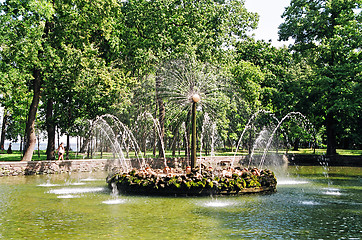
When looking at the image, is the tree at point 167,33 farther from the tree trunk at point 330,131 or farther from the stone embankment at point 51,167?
the tree trunk at point 330,131

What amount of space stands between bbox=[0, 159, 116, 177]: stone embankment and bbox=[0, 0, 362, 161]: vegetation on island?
6.77 ft

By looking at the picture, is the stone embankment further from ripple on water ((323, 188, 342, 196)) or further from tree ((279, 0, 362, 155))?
tree ((279, 0, 362, 155))

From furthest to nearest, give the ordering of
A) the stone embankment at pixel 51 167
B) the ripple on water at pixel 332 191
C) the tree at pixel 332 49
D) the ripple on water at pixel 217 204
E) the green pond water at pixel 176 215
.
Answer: the tree at pixel 332 49 → the stone embankment at pixel 51 167 → the ripple on water at pixel 332 191 → the ripple on water at pixel 217 204 → the green pond water at pixel 176 215

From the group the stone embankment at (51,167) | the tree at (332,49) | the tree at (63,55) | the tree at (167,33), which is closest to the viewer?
the stone embankment at (51,167)

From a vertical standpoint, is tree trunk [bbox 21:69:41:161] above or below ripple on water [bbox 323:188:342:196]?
above

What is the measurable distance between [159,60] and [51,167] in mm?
12042

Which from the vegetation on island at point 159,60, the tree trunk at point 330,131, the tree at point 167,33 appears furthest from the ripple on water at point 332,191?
the tree trunk at point 330,131

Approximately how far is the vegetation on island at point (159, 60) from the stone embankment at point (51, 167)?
6.77 feet

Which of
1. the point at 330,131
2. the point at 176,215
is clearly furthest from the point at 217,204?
the point at 330,131

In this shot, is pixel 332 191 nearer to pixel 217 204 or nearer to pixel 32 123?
pixel 217 204

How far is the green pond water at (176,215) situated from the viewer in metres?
9.30

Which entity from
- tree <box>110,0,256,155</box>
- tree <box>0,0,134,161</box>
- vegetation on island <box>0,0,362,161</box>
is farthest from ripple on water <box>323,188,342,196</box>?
tree <box>0,0,134,161</box>

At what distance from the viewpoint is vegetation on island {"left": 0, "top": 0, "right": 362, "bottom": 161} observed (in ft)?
89.6

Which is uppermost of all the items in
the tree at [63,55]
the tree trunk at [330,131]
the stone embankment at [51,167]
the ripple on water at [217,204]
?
the tree at [63,55]
